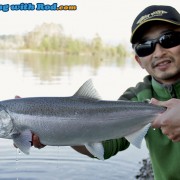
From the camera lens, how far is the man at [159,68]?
4.16 meters

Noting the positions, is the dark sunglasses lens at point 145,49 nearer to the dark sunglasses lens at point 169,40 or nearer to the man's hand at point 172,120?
the dark sunglasses lens at point 169,40

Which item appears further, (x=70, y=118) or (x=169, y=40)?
(x=169, y=40)

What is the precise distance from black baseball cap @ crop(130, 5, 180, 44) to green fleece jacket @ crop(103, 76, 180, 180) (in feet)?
1.72

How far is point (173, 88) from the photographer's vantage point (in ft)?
14.3

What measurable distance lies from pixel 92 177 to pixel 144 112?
15.7 ft

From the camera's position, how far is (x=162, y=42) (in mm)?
4234

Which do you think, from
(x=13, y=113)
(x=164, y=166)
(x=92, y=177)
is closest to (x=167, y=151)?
(x=164, y=166)

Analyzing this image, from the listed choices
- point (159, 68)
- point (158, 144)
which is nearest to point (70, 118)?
point (158, 144)

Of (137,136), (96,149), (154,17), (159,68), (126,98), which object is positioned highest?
(154,17)

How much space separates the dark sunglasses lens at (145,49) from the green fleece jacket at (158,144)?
0.31m

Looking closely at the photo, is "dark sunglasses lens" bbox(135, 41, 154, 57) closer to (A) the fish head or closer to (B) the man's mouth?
(B) the man's mouth

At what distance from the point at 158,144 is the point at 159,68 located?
0.73 metres

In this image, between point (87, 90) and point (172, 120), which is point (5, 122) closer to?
point (87, 90)

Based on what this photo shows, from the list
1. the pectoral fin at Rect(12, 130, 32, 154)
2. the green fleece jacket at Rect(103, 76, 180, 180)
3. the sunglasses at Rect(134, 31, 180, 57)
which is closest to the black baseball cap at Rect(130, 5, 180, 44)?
the sunglasses at Rect(134, 31, 180, 57)
